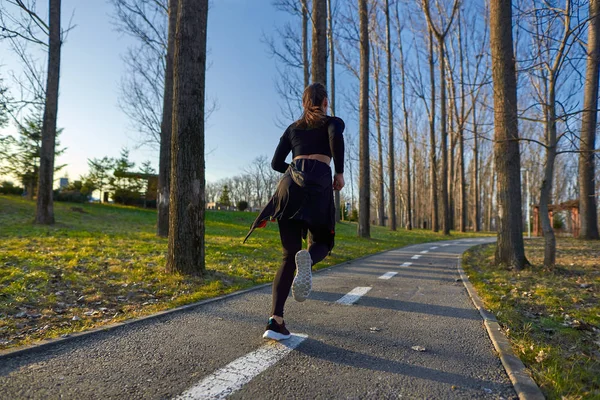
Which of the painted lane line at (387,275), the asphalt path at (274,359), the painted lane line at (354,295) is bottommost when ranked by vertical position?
the painted lane line at (387,275)

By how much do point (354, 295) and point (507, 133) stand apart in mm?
5243

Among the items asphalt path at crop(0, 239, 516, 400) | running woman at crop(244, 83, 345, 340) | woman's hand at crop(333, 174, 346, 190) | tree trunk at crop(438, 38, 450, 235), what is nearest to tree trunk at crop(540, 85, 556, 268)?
asphalt path at crop(0, 239, 516, 400)

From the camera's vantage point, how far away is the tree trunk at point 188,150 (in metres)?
5.58

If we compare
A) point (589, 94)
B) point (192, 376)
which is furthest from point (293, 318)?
point (589, 94)

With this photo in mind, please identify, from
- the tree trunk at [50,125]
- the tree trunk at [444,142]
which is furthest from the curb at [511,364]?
the tree trunk at [444,142]

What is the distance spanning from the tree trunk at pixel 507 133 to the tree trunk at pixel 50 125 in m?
15.0

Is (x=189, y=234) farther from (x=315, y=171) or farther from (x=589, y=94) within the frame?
(x=589, y=94)

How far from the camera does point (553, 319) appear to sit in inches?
156

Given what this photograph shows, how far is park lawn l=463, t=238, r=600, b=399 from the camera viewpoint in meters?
2.37

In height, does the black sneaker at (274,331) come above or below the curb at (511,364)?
above

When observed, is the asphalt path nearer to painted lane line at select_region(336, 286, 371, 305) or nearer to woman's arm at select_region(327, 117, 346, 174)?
painted lane line at select_region(336, 286, 371, 305)

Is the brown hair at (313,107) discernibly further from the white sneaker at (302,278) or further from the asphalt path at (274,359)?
the asphalt path at (274,359)

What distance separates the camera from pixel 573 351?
2.96 m

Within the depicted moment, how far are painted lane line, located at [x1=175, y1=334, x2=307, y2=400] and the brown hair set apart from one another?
6.01ft
